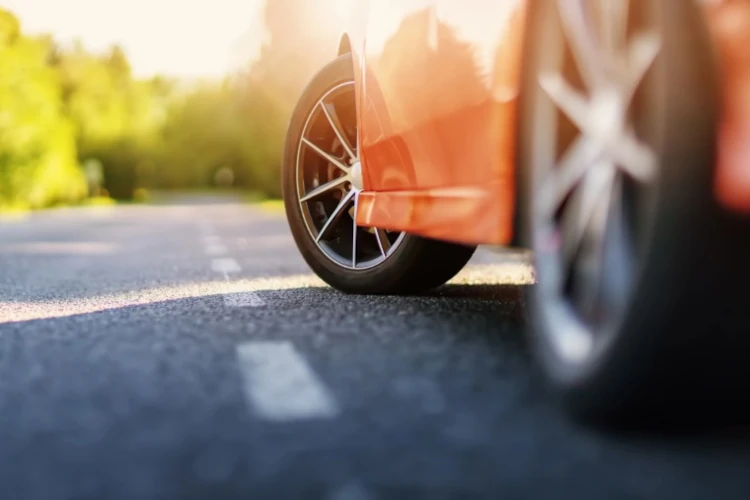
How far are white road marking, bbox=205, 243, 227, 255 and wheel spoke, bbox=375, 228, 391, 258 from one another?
413 centimetres

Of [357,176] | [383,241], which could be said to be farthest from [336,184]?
[383,241]

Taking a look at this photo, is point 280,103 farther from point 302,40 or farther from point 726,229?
point 726,229

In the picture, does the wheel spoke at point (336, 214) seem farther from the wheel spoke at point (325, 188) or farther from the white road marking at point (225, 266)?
the white road marking at point (225, 266)

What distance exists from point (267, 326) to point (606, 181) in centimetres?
157

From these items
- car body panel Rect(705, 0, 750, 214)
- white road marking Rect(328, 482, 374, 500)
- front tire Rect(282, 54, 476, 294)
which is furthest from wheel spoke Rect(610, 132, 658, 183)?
front tire Rect(282, 54, 476, 294)

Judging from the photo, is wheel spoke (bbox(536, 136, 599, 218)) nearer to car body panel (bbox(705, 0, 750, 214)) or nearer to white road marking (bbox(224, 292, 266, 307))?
car body panel (bbox(705, 0, 750, 214))

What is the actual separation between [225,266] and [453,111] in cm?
386

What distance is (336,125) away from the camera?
4.58 meters

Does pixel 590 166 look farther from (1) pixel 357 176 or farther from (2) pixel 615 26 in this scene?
(1) pixel 357 176

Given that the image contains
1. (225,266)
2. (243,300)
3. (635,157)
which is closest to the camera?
(635,157)

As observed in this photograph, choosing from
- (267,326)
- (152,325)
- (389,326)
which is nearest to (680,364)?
(389,326)

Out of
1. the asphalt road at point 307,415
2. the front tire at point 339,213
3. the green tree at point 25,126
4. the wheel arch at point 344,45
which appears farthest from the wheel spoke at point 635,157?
the green tree at point 25,126

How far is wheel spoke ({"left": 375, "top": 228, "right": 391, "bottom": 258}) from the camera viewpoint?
4387 mm

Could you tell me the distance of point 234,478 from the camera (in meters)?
1.88
